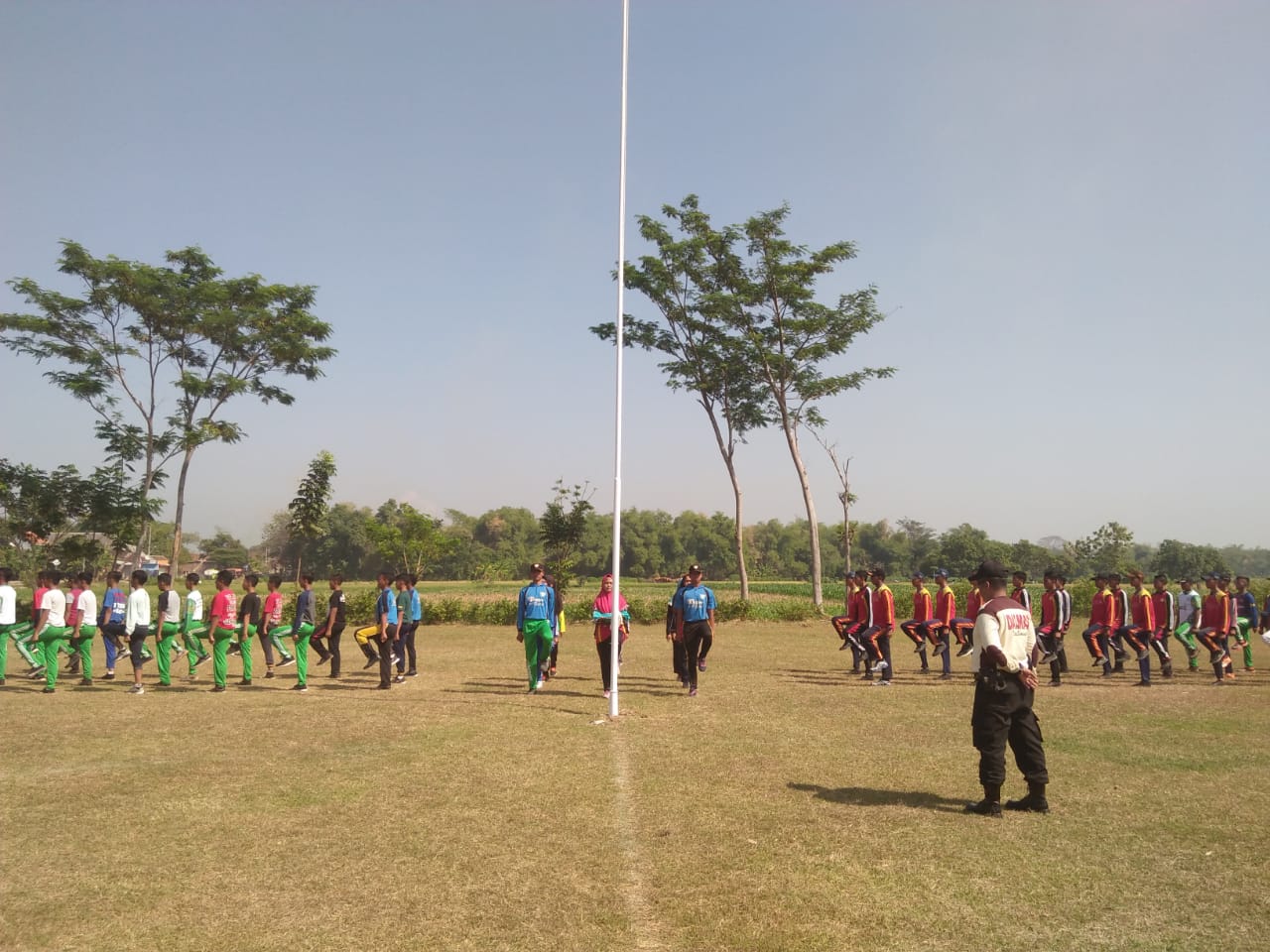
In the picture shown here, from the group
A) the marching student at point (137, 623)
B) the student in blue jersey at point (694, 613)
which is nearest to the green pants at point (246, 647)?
the marching student at point (137, 623)

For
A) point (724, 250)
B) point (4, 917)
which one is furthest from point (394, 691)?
point (724, 250)

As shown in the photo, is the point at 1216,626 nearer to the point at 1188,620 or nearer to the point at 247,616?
the point at 1188,620

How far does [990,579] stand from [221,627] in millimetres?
12180

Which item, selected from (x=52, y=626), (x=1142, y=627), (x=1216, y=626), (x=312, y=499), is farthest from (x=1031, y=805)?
(x=312, y=499)

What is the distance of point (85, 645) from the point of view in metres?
14.0

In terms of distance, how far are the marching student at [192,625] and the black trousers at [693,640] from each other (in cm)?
882

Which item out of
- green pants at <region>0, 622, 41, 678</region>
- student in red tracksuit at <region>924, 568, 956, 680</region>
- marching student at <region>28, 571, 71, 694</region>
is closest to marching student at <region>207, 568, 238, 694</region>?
marching student at <region>28, 571, 71, 694</region>

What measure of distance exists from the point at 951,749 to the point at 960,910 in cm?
475

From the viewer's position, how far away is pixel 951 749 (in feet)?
30.5

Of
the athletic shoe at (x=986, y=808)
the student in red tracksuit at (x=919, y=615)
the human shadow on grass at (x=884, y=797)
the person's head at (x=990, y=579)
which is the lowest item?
the human shadow on grass at (x=884, y=797)

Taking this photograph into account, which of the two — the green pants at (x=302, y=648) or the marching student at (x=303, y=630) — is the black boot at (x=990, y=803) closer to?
the marching student at (x=303, y=630)

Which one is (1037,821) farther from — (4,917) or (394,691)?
(394,691)

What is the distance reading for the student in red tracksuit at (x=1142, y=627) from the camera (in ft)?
48.6

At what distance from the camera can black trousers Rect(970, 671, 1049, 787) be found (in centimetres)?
683
